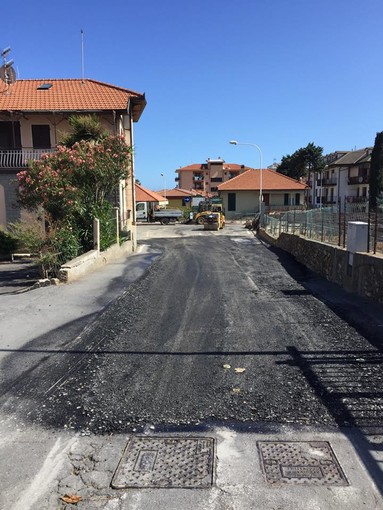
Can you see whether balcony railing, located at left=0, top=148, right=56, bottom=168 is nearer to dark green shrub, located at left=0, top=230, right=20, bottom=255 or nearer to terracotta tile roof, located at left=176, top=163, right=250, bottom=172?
dark green shrub, located at left=0, top=230, right=20, bottom=255

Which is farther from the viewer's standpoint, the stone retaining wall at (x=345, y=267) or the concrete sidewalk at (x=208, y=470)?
the stone retaining wall at (x=345, y=267)

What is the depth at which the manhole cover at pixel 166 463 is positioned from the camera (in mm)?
3199

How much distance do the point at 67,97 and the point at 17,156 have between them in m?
4.62

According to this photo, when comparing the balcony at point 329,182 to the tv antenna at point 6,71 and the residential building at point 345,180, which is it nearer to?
the residential building at point 345,180

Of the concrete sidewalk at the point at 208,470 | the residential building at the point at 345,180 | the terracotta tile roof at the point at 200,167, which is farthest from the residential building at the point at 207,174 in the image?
the concrete sidewalk at the point at 208,470

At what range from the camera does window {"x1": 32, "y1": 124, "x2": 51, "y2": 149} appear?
24.4 meters

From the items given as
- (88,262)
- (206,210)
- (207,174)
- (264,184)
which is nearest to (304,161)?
(264,184)

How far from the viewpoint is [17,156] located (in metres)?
23.1

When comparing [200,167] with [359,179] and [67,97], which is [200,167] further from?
[67,97]

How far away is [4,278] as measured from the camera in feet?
46.2

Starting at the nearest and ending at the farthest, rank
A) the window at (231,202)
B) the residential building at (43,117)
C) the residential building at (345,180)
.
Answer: the residential building at (43,117)
the window at (231,202)
the residential building at (345,180)

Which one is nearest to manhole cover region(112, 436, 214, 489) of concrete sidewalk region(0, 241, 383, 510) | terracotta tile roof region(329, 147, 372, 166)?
concrete sidewalk region(0, 241, 383, 510)

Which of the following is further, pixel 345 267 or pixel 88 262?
pixel 88 262

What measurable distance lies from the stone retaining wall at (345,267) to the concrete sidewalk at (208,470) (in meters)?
5.79
